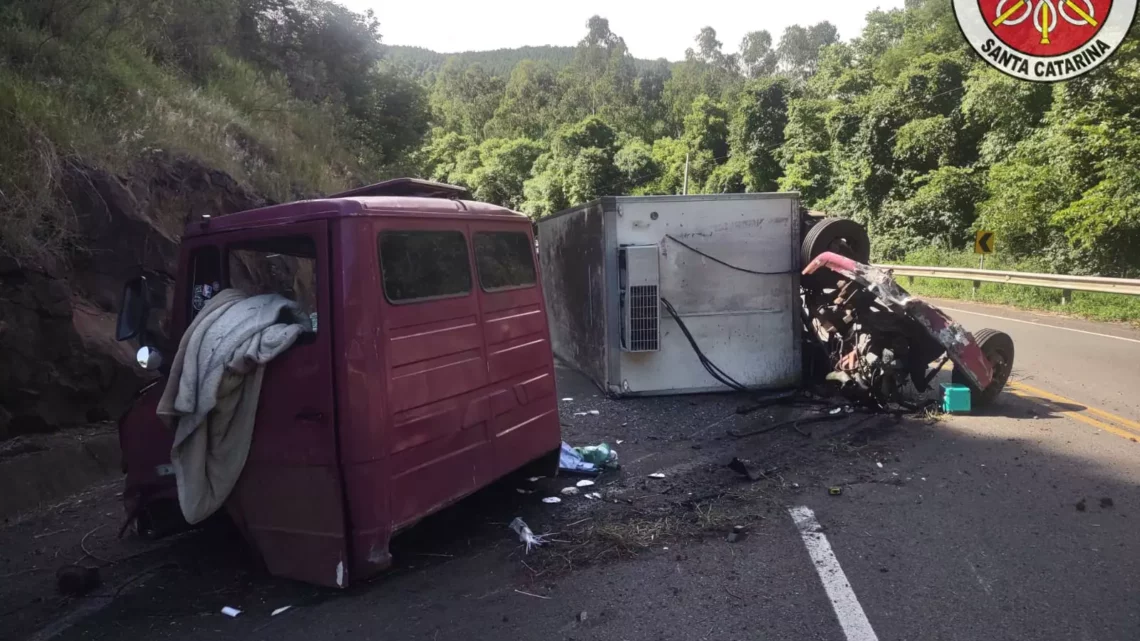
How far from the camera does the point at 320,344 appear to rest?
3.85 m

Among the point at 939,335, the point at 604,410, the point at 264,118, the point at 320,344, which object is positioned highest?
the point at 264,118

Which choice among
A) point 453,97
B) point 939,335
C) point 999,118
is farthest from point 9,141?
point 453,97

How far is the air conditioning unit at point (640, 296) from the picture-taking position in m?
8.11

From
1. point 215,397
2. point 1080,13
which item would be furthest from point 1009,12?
point 215,397

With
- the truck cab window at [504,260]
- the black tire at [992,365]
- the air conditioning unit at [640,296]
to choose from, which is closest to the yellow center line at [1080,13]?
the black tire at [992,365]

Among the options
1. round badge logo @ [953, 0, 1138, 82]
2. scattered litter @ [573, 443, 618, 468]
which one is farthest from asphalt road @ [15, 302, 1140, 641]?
round badge logo @ [953, 0, 1138, 82]

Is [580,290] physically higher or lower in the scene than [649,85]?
lower

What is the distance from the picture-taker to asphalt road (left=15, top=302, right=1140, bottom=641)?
3.53 metres

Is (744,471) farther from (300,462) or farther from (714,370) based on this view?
(300,462)

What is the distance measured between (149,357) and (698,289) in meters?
5.67

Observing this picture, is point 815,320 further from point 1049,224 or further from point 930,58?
point 930,58

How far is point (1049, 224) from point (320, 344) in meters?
20.7

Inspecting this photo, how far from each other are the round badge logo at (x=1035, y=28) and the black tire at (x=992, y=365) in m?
5.98

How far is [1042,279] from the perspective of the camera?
1702 centimetres
